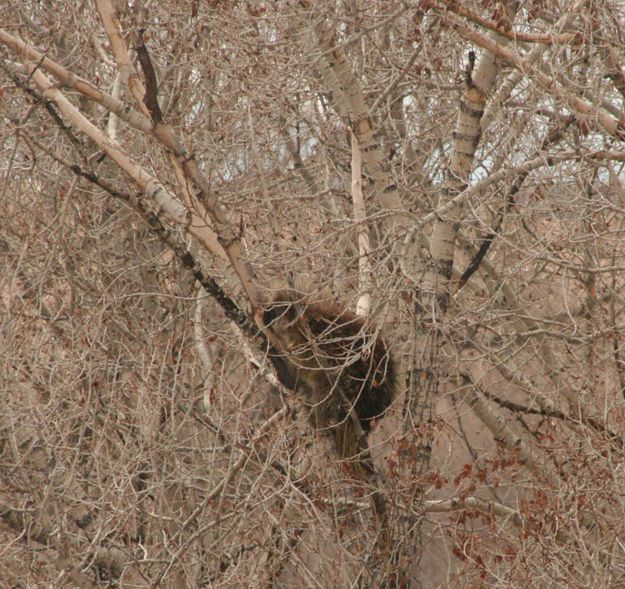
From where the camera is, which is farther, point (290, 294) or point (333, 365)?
point (333, 365)

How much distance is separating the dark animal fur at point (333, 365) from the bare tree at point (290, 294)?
0.08ft

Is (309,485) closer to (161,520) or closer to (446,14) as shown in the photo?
(161,520)

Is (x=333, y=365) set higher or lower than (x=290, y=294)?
lower

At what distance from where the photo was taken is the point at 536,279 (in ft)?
33.0

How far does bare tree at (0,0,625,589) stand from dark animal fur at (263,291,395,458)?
1.0 inches

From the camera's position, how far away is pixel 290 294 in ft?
23.5

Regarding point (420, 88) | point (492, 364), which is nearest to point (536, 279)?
point (492, 364)

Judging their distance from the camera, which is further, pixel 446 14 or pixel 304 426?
pixel 304 426

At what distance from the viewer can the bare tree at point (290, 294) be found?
6.78m

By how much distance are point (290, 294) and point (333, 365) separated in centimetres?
64

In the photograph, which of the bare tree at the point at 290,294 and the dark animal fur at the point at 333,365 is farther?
the dark animal fur at the point at 333,365

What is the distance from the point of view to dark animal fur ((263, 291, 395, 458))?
7000 mm

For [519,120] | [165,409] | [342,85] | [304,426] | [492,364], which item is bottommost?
[492,364]

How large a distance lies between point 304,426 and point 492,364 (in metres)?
2.24
